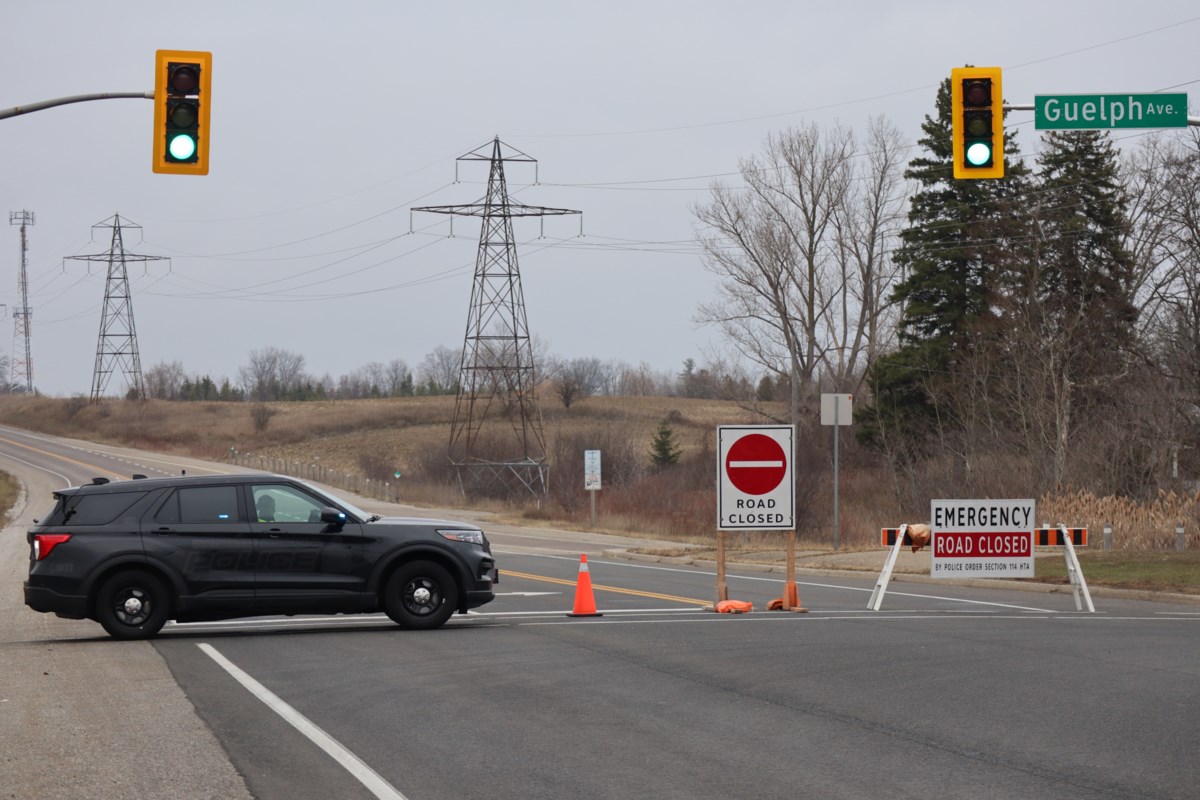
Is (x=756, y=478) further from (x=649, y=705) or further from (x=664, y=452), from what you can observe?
(x=664, y=452)

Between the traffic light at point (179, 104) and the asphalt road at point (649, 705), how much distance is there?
5.65m

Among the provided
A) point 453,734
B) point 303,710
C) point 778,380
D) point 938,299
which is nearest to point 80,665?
point 303,710

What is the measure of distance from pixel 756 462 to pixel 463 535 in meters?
3.91

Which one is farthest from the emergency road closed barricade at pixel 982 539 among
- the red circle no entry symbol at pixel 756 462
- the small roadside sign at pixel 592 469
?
the small roadside sign at pixel 592 469

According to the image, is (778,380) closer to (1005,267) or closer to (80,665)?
(1005,267)

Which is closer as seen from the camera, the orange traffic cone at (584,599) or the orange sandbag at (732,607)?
the orange traffic cone at (584,599)

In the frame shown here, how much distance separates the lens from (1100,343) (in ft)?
163

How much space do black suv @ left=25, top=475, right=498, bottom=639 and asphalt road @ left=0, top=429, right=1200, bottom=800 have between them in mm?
441

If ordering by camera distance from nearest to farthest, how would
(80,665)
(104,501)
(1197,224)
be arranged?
(80,665) → (104,501) → (1197,224)

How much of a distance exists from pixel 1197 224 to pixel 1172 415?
10117mm

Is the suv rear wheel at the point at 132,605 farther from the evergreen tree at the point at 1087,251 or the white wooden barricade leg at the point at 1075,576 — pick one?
the evergreen tree at the point at 1087,251

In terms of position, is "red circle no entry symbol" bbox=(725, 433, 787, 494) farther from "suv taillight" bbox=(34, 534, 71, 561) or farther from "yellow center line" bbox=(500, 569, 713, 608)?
"suv taillight" bbox=(34, 534, 71, 561)

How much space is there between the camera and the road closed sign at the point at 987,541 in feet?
63.1

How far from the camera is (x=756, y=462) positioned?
17.5 meters
